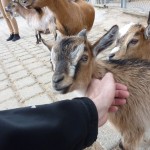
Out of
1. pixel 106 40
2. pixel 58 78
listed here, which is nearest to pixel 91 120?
pixel 58 78

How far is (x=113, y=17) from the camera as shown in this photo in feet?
24.2

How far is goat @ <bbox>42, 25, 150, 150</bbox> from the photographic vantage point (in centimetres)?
189

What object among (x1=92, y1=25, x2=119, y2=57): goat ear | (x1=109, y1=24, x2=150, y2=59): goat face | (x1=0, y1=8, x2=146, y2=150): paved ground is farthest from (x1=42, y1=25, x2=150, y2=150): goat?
(x1=109, y1=24, x2=150, y2=59): goat face

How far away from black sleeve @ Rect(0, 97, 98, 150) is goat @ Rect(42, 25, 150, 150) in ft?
2.11

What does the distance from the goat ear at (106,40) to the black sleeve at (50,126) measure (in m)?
0.87

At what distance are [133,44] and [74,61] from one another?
130 centimetres

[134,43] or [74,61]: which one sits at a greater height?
[74,61]

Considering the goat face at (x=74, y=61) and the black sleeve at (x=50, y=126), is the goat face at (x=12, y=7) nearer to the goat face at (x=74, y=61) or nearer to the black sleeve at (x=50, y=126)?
the goat face at (x=74, y=61)

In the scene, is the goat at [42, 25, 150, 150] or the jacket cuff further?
the goat at [42, 25, 150, 150]

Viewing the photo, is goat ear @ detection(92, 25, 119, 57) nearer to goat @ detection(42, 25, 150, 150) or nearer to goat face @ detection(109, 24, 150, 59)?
goat @ detection(42, 25, 150, 150)

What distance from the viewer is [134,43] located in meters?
2.99

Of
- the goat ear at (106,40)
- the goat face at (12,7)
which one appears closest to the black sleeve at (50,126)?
the goat ear at (106,40)

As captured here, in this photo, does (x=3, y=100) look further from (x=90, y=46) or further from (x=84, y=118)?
(x=84, y=118)

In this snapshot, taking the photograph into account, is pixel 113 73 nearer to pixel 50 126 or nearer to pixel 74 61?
pixel 74 61
